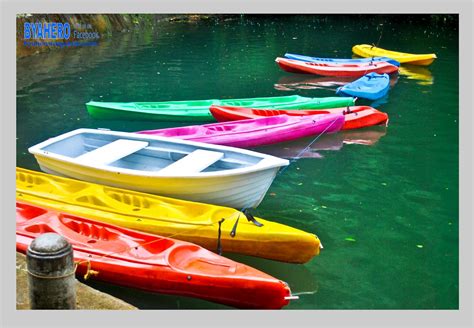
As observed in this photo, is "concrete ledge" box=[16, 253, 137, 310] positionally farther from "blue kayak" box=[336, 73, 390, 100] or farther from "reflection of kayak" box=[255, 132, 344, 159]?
"blue kayak" box=[336, 73, 390, 100]

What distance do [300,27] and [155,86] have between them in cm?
1684

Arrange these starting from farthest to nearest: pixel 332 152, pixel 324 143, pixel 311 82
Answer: pixel 311 82
pixel 324 143
pixel 332 152

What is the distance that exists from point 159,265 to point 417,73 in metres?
14.7

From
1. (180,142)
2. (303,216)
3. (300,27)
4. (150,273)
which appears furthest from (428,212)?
(300,27)

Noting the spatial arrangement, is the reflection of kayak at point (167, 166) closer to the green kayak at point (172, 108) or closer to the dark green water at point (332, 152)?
the dark green water at point (332, 152)

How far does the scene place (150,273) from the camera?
5559 millimetres

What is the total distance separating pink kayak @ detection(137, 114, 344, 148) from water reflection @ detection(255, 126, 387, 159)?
0.18 meters

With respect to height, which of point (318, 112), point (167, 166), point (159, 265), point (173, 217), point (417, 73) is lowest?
point (159, 265)

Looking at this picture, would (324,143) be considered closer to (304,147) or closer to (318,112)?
(304,147)

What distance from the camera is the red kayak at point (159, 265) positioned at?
534 cm

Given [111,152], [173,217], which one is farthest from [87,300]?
[111,152]

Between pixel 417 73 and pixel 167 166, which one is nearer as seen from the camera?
pixel 167 166

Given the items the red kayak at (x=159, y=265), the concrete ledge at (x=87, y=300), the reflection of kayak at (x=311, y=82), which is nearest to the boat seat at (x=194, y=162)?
the red kayak at (x=159, y=265)

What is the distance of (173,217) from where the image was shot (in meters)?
6.49
